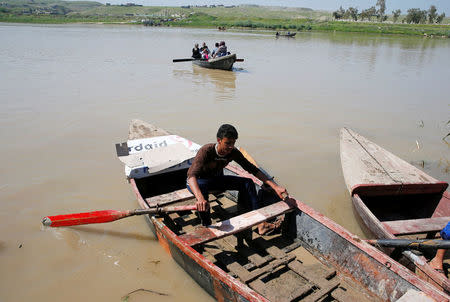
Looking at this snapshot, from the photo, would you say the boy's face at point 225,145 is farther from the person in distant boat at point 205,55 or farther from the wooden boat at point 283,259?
the person in distant boat at point 205,55

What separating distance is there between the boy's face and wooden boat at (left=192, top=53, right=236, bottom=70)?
12.3m

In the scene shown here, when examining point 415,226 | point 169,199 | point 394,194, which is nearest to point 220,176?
point 169,199

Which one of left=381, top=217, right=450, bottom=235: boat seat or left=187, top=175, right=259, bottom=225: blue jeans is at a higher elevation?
left=187, top=175, right=259, bottom=225: blue jeans

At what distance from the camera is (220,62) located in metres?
15.5

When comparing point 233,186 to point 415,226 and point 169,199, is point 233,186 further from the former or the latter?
point 415,226

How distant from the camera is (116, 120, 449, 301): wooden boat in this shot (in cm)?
280

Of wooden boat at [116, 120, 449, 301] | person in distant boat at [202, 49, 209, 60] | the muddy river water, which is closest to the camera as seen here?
wooden boat at [116, 120, 449, 301]

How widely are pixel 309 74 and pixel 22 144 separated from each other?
41.0 ft

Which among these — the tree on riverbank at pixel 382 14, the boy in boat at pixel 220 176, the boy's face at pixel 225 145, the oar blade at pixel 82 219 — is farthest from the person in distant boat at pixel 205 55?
the tree on riverbank at pixel 382 14

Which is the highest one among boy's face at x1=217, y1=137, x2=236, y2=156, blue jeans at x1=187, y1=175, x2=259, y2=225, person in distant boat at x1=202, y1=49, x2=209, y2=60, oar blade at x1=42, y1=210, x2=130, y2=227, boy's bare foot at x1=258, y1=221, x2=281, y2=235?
person in distant boat at x1=202, y1=49, x2=209, y2=60

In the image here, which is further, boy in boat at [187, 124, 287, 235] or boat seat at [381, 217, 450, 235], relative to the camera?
boat seat at [381, 217, 450, 235]

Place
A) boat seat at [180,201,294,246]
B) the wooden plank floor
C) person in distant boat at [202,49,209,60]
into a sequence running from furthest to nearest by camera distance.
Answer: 1. person in distant boat at [202,49,209,60]
2. boat seat at [180,201,294,246]
3. the wooden plank floor

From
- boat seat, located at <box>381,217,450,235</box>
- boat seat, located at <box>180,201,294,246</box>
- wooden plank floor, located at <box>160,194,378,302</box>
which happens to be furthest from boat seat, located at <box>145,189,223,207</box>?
boat seat, located at <box>381,217,450,235</box>

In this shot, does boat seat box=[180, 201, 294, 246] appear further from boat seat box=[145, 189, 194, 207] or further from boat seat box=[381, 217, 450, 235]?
boat seat box=[381, 217, 450, 235]
